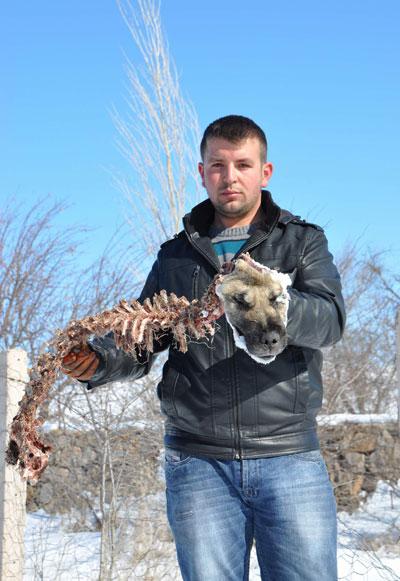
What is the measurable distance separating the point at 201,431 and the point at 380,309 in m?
8.88

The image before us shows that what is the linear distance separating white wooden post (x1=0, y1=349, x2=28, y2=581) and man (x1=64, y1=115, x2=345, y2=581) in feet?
4.26

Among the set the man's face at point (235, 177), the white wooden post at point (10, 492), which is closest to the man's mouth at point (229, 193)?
the man's face at point (235, 177)

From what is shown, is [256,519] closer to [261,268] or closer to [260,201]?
[261,268]

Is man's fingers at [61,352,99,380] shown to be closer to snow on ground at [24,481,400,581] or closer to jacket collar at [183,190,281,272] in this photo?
jacket collar at [183,190,281,272]

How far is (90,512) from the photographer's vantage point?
5910 mm

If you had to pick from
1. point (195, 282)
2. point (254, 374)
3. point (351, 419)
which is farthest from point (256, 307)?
point (351, 419)

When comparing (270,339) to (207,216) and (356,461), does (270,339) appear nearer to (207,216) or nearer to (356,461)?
(207,216)

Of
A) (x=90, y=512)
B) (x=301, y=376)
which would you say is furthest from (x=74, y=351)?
(x=90, y=512)

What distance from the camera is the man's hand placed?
6.46 feet

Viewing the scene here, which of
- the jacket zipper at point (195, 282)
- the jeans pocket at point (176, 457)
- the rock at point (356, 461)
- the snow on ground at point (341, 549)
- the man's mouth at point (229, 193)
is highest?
the man's mouth at point (229, 193)

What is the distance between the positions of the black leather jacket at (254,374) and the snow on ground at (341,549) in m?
1.48

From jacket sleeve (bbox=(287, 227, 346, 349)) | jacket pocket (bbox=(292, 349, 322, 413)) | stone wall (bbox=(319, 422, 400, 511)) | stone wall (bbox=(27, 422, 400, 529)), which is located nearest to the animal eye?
jacket sleeve (bbox=(287, 227, 346, 349))

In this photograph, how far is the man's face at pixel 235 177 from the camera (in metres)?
2.12

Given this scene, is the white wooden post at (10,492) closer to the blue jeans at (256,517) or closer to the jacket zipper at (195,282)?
the blue jeans at (256,517)
